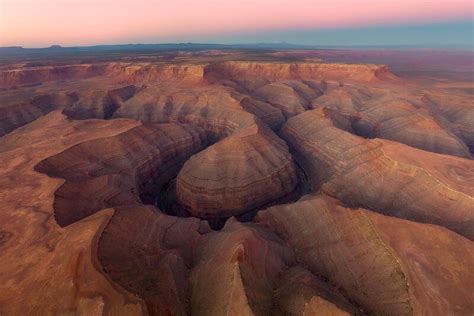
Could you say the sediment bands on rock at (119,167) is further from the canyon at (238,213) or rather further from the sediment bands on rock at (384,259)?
the sediment bands on rock at (384,259)

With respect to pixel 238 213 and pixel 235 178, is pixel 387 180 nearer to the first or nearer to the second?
pixel 238 213

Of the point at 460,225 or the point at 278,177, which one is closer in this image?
the point at 460,225

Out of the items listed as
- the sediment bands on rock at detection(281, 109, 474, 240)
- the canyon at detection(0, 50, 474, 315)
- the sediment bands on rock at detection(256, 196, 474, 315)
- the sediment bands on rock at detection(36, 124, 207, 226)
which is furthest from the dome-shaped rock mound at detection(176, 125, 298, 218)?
the sediment bands on rock at detection(256, 196, 474, 315)

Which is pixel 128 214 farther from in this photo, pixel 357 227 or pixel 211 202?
pixel 357 227

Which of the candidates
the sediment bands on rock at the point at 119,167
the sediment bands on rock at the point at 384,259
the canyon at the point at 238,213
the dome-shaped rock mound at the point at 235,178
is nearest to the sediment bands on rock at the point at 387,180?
the canyon at the point at 238,213

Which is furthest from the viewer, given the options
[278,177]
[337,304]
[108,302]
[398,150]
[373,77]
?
[373,77]

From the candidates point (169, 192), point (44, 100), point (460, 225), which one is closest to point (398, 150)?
point (460, 225)

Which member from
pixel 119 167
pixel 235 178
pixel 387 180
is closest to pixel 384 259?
pixel 387 180
